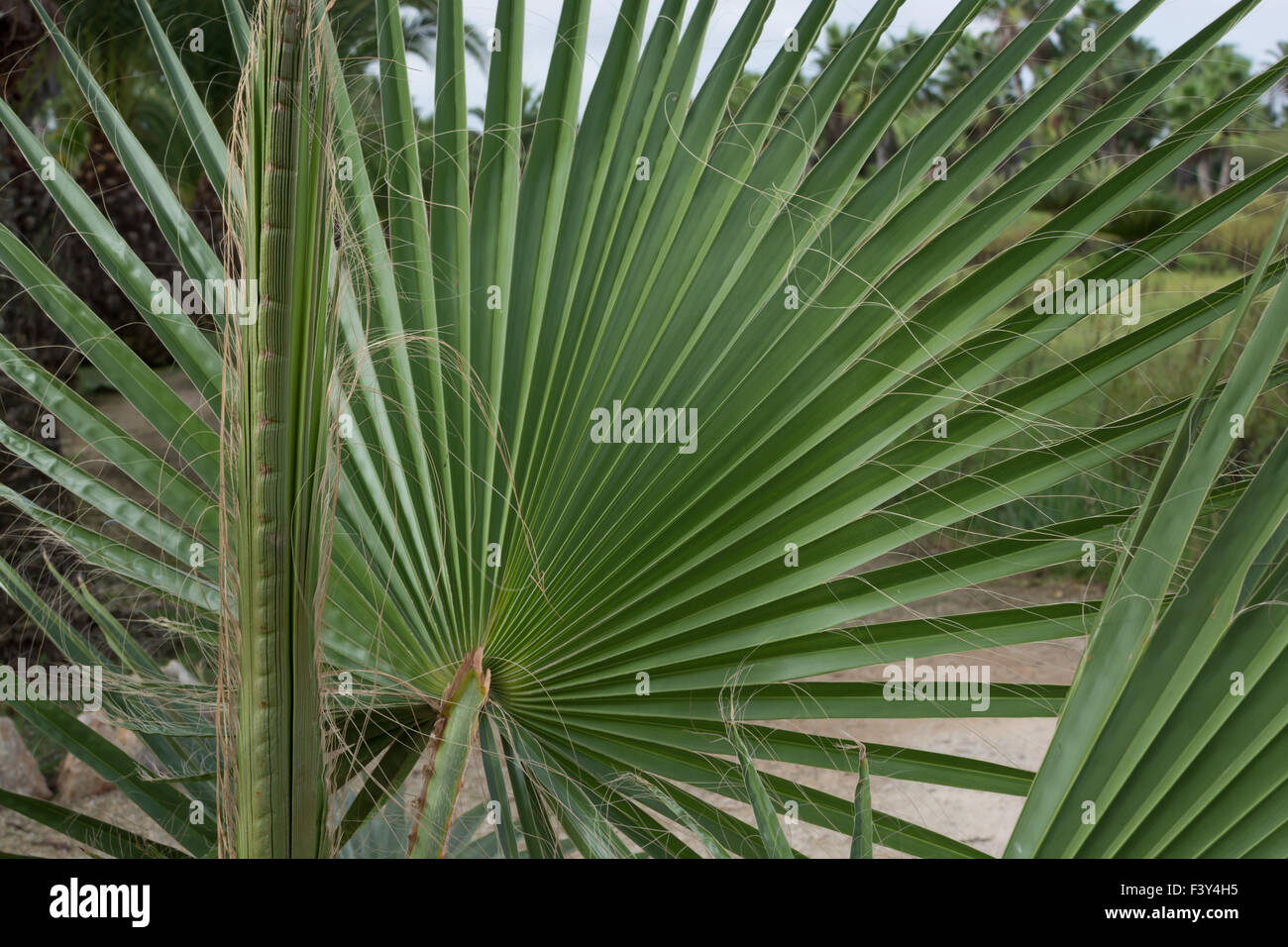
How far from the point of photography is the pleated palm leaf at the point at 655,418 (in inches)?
45.5

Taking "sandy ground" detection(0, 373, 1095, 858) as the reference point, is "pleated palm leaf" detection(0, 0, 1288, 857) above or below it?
above

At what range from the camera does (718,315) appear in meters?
1.28

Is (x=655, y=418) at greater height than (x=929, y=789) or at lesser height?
greater

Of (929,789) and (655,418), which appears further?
(929,789)

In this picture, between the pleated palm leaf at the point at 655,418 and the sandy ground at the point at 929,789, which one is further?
the sandy ground at the point at 929,789

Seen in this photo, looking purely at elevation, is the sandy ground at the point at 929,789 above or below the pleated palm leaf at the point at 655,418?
below

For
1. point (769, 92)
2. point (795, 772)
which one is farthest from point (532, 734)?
point (795, 772)

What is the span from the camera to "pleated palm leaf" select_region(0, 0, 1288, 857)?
116 cm

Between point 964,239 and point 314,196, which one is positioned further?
point 964,239

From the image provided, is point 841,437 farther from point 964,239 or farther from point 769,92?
point 769,92

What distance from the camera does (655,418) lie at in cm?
133

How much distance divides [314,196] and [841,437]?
85cm
